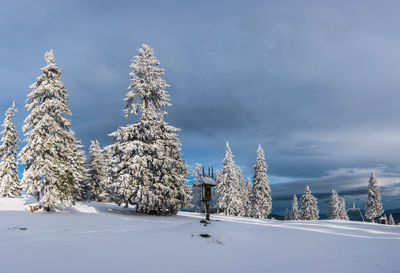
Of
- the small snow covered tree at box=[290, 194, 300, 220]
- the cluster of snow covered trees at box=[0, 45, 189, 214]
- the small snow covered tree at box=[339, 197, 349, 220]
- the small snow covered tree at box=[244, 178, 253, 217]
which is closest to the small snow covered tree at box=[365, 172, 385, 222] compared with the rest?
the small snow covered tree at box=[339, 197, 349, 220]

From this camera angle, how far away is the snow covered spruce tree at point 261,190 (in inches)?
1915

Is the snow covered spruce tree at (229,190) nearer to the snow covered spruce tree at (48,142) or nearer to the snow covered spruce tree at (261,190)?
the snow covered spruce tree at (261,190)

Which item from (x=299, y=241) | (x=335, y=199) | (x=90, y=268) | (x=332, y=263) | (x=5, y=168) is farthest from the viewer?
(x=335, y=199)

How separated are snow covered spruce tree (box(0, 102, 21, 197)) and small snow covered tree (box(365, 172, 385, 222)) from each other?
7010cm

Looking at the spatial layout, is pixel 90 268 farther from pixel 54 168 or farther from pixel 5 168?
pixel 5 168

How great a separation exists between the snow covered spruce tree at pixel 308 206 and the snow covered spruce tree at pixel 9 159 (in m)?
62.3

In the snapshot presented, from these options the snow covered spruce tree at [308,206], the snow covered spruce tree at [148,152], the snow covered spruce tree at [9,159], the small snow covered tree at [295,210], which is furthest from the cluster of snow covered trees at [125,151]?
the small snow covered tree at [295,210]

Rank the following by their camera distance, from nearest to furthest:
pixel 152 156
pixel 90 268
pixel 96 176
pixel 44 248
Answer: pixel 90 268
pixel 44 248
pixel 152 156
pixel 96 176

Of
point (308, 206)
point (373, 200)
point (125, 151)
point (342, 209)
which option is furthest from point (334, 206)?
point (125, 151)

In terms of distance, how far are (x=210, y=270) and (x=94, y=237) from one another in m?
5.92

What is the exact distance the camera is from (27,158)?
18.5 meters

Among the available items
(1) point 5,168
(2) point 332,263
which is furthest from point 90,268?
(1) point 5,168

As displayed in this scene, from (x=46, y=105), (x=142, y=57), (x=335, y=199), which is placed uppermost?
(x=142, y=57)

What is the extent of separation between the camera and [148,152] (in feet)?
73.8
